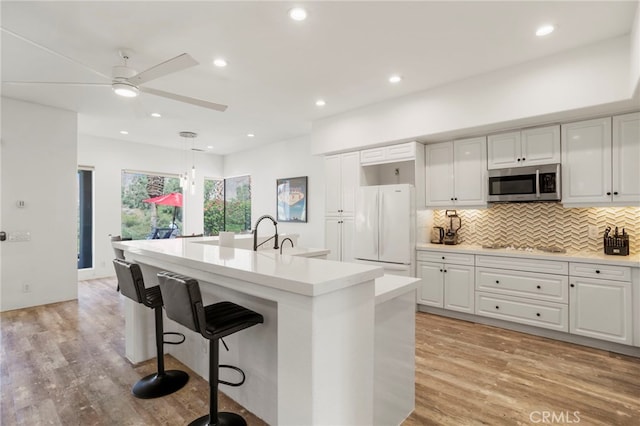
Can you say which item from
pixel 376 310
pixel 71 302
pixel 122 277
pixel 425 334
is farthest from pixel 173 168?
pixel 376 310

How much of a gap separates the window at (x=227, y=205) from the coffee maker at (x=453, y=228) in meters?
4.76

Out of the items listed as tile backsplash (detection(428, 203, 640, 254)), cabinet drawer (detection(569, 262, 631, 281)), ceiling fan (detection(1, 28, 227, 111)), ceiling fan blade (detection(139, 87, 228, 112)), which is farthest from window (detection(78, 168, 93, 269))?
cabinet drawer (detection(569, 262, 631, 281))

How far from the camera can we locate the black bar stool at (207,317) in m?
1.59

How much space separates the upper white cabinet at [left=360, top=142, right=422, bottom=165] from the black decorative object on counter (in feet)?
7.19

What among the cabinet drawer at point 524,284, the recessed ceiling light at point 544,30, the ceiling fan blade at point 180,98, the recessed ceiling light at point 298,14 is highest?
the recessed ceiling light at point 544,30

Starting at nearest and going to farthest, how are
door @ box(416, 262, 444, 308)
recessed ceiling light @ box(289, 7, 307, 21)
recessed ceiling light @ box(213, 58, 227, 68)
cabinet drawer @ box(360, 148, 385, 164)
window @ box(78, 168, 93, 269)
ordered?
recessed ceiling light @ box(289, 7, 307, 21)
recessed ceiling light @ box(213, 58, 227, 68)
door @ box(416, 262, 444, 308)
cabinet drawer @ box(360, 148, 385, 164)
window @ box(78, 168, 93, 269)

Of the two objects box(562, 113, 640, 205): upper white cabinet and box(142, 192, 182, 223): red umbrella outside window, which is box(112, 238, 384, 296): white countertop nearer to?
box(562, 113, 640, 205): upper white cabinet

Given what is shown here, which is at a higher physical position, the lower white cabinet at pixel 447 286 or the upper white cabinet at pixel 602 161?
the upper white cabinet at pixel 602 161

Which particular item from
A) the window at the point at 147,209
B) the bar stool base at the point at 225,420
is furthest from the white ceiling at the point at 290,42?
the bar stool base at the point at 225,420

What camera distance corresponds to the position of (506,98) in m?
3.30

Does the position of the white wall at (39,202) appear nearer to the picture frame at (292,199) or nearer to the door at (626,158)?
the picture frame at (292,199)

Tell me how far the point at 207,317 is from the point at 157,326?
2.69 ft

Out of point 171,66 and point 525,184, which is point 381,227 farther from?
point 171,66

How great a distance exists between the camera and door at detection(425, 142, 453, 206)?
4.14m
